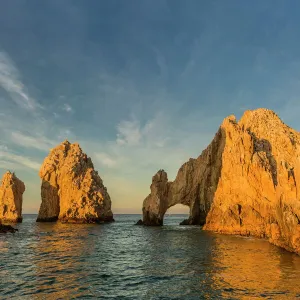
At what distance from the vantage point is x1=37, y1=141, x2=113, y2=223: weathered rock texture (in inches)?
3823

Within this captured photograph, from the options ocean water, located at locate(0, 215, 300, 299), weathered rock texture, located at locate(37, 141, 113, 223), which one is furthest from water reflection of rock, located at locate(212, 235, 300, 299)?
weathered rock texture, located at locate(37, 141, 113, 223)

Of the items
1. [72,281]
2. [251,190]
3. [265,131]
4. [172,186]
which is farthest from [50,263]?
[172,186]

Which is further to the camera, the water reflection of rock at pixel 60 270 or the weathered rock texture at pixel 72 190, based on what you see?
the weathered rock texture at pixel 72 190

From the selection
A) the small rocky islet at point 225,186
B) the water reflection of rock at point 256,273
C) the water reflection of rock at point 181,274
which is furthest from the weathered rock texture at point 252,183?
the water reflection of rock at point 181,274

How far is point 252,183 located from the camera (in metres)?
52.8

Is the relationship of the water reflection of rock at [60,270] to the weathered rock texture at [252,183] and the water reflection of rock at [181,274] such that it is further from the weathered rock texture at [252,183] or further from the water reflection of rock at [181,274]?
the weathered rock texture at [252,183]

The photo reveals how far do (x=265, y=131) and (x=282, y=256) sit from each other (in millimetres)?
38667

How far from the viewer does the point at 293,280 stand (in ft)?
60.3

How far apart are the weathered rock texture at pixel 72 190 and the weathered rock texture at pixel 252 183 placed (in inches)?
955

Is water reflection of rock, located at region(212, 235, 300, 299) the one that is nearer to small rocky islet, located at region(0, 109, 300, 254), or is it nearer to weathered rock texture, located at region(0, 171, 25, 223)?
small rocky islet, located at region(0, 109, 300, 254)

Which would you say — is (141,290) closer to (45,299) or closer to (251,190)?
(45,299)

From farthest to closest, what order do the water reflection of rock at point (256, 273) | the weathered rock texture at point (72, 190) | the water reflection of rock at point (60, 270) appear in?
the weathered rock texture at point (72, 190) < the water reflection of rock at point (60, 270) < the water reflection of rock at point (256, 273)

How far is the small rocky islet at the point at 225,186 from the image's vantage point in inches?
1303

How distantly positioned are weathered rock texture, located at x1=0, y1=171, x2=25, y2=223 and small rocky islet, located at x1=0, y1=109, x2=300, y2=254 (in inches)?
14.6
